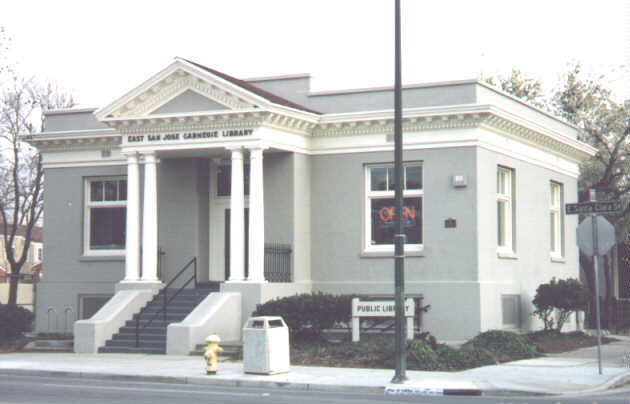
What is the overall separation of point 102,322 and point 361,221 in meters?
7.24

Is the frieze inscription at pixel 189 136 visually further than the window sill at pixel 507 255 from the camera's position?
No

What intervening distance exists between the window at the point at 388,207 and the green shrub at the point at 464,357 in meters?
5.35

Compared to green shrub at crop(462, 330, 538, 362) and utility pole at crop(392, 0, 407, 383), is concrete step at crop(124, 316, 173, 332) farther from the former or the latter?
utility pole at crop(392, 0, 407, 383)

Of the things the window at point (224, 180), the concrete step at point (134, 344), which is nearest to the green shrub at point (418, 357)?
the concrete step at point (134, 344)

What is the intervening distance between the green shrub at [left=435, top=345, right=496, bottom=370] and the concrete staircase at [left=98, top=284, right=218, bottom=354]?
714cm

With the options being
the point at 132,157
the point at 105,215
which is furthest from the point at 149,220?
the point at 105,215

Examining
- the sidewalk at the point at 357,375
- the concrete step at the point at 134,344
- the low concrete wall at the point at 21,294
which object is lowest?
the sidewalk at the point at 357,375

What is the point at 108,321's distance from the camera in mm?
24781

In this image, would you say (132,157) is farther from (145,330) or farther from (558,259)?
(558,259)

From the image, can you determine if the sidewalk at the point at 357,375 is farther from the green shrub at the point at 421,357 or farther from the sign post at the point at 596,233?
the sign post at the point at 596,233

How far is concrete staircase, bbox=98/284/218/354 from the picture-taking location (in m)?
24.2

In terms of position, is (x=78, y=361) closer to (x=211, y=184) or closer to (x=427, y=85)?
(x=211, y=184)

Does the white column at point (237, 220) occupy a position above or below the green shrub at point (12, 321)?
above

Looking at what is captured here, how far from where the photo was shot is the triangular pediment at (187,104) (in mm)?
25781
